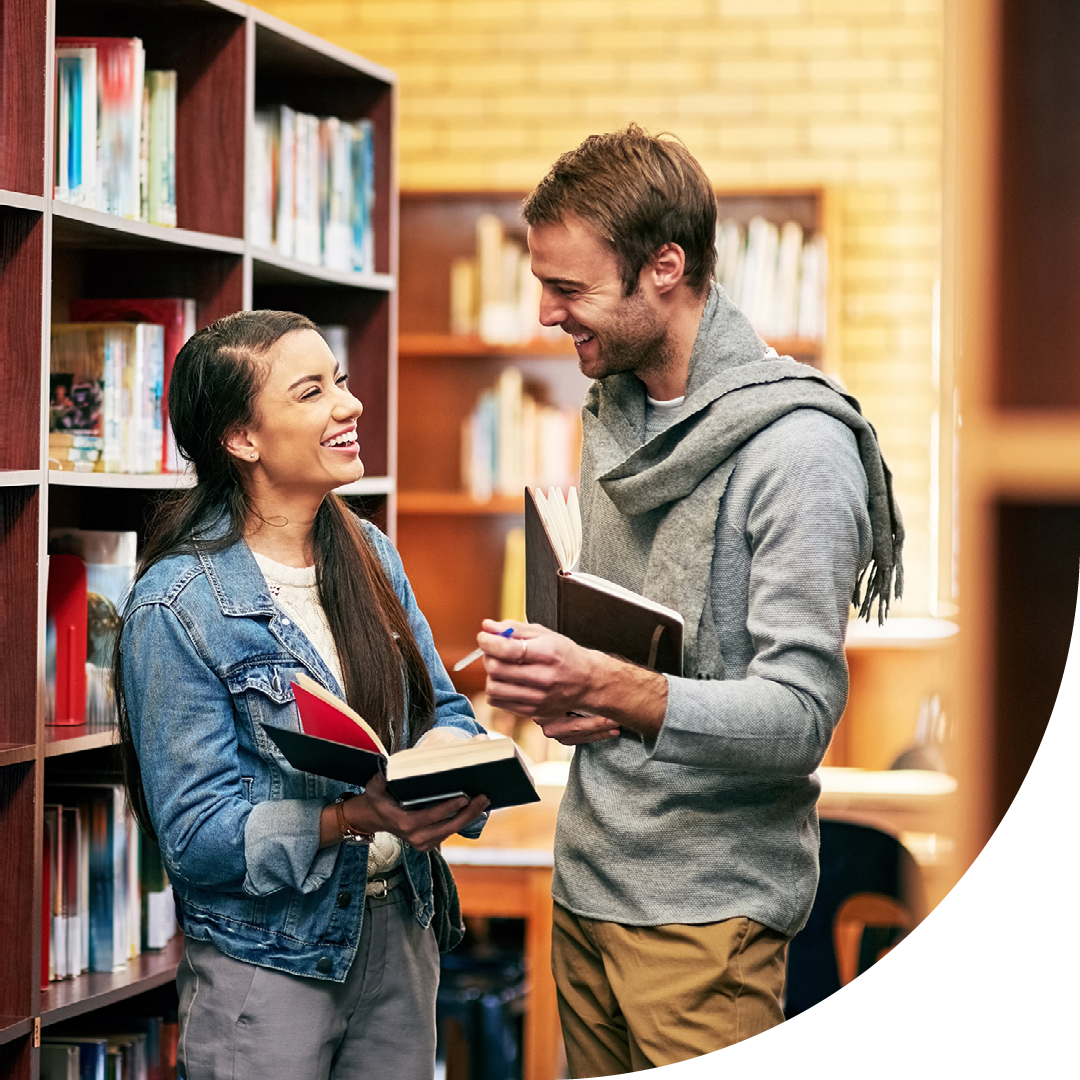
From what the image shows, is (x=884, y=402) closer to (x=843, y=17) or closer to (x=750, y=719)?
(x=843, y=17)

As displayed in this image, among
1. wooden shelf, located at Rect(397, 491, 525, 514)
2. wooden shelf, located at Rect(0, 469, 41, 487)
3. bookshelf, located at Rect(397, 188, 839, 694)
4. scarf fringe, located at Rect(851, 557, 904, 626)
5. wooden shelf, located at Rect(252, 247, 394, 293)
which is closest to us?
scarf fringe, located at Rect(851, 557, 904, 626)

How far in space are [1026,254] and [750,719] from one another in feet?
3.08

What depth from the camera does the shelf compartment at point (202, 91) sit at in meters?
2.30

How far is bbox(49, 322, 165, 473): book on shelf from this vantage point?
2.19m

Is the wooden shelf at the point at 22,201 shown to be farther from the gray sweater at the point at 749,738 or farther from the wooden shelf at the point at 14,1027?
the wooden shelf at the point at 14,1027

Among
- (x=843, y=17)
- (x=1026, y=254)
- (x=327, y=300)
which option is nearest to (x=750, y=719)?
(x=1026, y=254)

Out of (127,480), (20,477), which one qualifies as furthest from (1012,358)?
(127,480)

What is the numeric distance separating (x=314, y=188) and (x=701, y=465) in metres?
1.48

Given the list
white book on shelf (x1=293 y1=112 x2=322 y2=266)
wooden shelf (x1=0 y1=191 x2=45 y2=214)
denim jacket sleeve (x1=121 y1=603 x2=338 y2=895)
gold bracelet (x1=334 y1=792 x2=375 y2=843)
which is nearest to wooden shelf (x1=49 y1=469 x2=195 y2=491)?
wooden shelf (x1=0 y1=191 x2=45 y2=214)

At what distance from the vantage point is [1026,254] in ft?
1.52

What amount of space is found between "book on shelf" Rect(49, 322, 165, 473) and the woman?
534 millimetres

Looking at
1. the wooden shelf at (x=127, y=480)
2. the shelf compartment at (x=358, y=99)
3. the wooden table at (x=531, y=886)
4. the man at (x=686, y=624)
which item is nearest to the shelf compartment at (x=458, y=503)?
the wooden table at (x=531, y=886)

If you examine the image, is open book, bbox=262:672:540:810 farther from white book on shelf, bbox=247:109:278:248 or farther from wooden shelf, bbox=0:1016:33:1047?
white book on shelf, bbox=247:109:278:248

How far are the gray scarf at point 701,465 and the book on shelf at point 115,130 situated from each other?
3.36 feet
